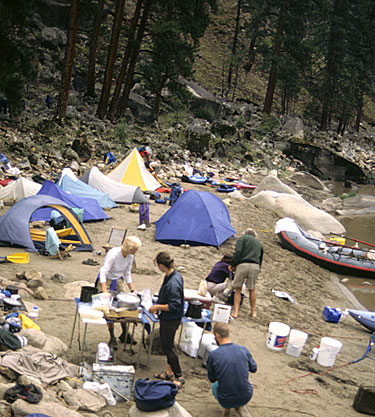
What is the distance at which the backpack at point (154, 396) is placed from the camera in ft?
15.4

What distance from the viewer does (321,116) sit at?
4259cm

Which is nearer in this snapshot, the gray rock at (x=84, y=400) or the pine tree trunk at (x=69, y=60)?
the gray rock at (x=84, y=400)

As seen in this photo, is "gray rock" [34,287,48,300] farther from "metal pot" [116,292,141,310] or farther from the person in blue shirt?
the person in blue shirt

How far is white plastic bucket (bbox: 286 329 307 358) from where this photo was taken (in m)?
7.32

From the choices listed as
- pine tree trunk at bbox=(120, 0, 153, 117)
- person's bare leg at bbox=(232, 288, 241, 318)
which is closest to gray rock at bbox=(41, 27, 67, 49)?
pine tree trunk at bbox=(120, 0, 153, 117)

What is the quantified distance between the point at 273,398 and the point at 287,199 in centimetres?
1355

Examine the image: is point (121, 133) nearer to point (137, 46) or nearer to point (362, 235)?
point (137, 46)

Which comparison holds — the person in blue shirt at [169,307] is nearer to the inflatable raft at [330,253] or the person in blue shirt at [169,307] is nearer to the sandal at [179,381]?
the sandal at [179,381]

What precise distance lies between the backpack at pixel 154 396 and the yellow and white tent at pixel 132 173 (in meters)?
12.8

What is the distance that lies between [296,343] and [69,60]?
56.3 feet

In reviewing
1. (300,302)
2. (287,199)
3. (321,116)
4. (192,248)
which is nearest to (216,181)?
(287,199)

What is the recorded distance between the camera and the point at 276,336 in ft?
24.2

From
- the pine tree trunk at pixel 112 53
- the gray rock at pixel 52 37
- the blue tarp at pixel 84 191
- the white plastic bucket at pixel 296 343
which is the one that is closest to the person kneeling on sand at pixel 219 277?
the white plastic bucket at pixel 296 343

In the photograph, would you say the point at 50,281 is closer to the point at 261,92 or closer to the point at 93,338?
the point at 93,338
